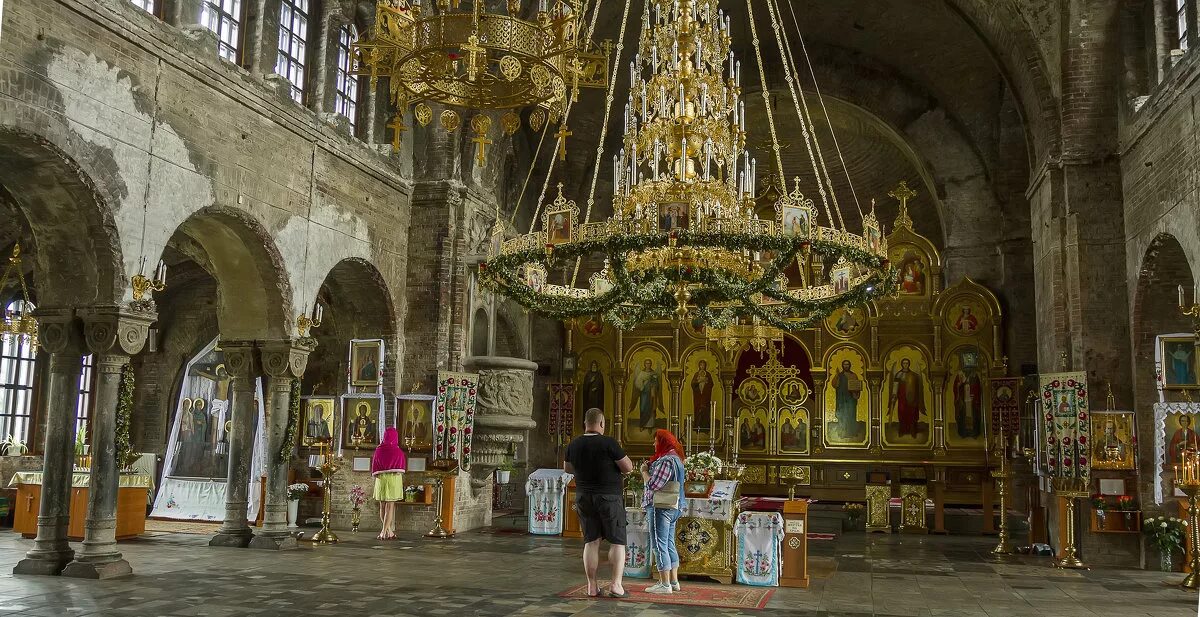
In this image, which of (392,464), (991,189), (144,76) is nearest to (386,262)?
(392,464)

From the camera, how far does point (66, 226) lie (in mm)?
10352

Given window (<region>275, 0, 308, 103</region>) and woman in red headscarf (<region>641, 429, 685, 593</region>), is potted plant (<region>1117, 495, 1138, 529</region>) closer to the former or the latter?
woman in red headscarf (<region>641, 429, 685, 593</region>)

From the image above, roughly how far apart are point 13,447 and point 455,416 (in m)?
8.75

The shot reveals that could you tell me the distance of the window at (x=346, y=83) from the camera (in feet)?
50.6

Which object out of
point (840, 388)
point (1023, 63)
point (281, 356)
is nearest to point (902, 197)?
point (840, 388)

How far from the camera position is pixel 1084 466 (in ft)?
43.8

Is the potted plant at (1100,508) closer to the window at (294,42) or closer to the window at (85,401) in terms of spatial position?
the window at (294,42)

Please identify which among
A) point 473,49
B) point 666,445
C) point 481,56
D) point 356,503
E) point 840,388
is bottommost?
point 356,503

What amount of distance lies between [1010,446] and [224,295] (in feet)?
44.9

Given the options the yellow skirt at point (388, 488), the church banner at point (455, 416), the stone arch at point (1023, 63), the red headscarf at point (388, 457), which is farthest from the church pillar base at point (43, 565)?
the stone arch at point (1023, 63)

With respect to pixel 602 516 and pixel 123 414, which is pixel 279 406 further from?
pixel 602 516

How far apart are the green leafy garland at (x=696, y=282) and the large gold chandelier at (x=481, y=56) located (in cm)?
201

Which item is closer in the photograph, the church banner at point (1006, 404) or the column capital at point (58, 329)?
the column capital at point (58, 329)

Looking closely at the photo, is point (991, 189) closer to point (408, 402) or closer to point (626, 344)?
A: point (626, 344)
